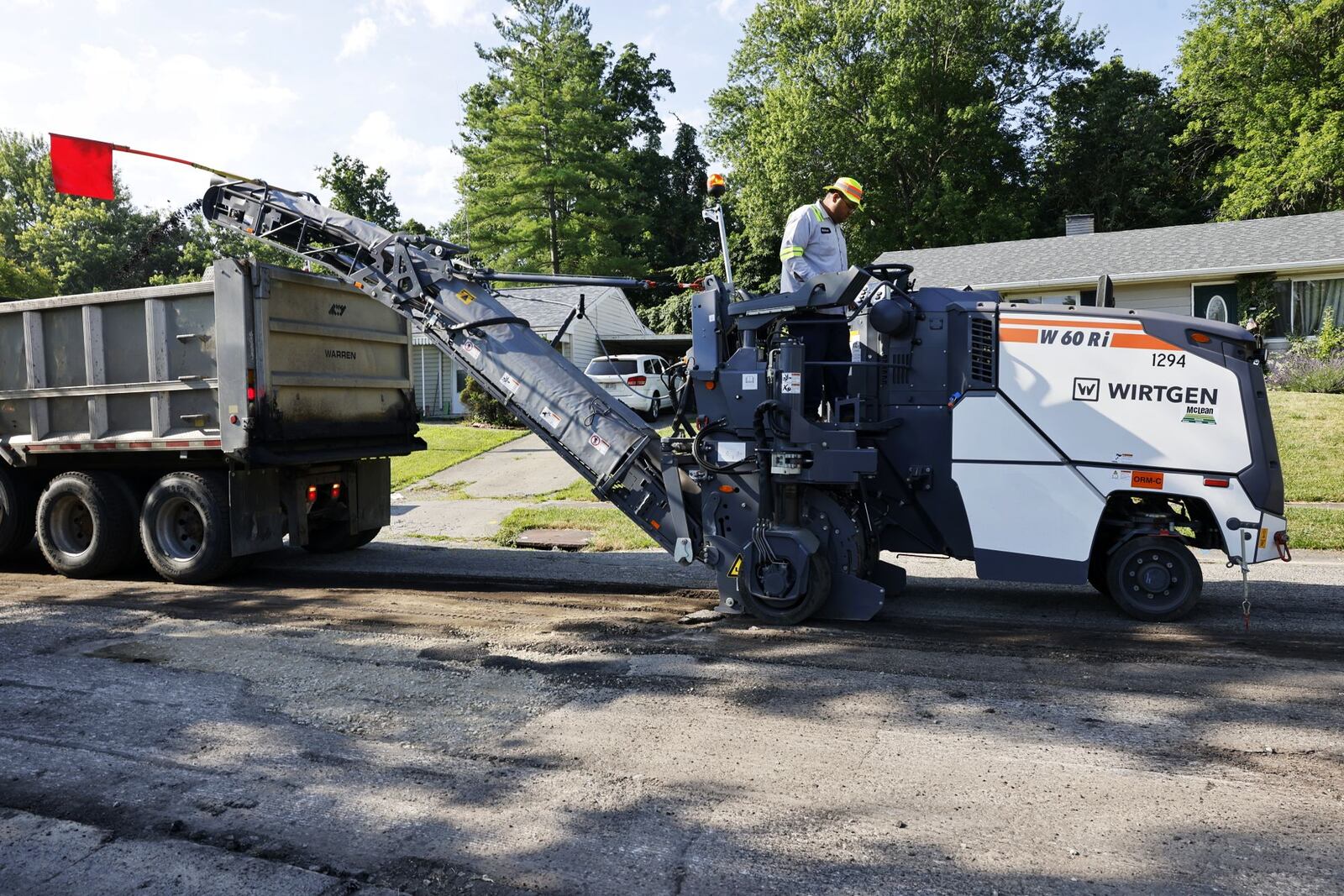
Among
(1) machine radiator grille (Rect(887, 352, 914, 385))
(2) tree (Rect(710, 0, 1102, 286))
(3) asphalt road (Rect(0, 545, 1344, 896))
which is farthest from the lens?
(2) tree (Rect(710, 0, 1102, 286))

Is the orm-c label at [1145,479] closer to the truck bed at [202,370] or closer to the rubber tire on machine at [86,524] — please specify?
the truck bed at [202,370]

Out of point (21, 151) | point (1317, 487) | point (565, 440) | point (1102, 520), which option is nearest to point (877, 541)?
point (1102, 520)

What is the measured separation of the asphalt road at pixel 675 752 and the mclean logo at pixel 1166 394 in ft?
4.85

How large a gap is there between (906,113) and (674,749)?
33731 millimetres

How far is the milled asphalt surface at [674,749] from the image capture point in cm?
341

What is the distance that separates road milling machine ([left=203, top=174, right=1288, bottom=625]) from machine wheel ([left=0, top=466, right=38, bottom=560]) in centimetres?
586

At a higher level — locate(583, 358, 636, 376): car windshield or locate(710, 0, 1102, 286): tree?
locate(710, 0, 1102, 286): tree

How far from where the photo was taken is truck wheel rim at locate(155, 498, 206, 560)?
866cm

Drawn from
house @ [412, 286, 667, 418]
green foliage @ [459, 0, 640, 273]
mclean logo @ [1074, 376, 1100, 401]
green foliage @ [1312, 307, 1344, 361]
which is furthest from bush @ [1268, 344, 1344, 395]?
green foliage @ [459, 0, 640, 273]

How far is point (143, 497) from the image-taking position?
905cm

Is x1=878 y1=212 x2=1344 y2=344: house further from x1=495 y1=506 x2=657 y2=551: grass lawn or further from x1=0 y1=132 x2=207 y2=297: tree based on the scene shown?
x1=0 y1=132 x2=207 y2=297: tree

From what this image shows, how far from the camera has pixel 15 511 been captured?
935cm

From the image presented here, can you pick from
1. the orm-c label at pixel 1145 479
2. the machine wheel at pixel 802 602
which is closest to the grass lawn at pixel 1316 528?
the orm-c label at pixel 1145 479

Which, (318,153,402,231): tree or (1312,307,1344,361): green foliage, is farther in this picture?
(318,153,402,231): tree
